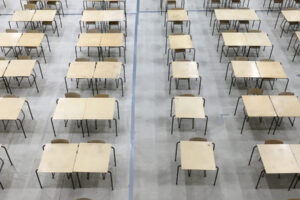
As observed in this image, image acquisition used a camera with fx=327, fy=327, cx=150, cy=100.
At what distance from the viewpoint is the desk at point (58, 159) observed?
24.7 feet


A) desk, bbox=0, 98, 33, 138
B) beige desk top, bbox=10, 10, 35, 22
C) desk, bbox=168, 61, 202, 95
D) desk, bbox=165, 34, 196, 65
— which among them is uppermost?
beige desk top, bbox=10, 10, 35, 22

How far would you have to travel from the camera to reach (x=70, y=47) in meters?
12.7

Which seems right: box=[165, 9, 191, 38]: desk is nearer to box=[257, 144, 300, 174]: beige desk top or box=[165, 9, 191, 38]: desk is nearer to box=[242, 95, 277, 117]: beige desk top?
box=[242, 95, 277, 117]: beige desk top

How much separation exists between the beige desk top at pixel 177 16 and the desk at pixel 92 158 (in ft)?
22.0

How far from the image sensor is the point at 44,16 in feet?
42.7

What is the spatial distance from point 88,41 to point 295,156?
762cm

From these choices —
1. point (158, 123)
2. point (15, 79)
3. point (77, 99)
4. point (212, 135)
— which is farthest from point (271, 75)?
point (15, 79)

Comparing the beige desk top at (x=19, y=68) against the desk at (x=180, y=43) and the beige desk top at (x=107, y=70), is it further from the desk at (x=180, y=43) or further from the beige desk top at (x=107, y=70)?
the desk at (x=180, y=43)

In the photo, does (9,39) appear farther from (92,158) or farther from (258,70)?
(258,70)

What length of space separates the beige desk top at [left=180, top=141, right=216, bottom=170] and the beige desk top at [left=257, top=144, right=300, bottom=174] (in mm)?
1240

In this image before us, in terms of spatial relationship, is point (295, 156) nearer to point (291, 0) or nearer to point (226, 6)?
point (226, 6)

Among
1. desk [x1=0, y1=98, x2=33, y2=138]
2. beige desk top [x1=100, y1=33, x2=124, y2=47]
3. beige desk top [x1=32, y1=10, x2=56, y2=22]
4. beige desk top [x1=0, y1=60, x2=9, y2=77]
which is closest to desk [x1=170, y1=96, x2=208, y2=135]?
beige desk top [x1=100, y1=33, x2=124, y2=47]

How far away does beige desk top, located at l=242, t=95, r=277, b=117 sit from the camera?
8883 millimetres

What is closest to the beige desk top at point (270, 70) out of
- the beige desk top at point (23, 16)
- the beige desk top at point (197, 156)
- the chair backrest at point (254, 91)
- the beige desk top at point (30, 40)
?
the chair backrest at point (254, 91)
